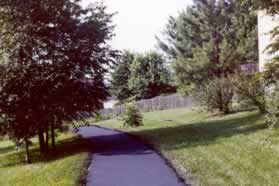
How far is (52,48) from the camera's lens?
881 inches

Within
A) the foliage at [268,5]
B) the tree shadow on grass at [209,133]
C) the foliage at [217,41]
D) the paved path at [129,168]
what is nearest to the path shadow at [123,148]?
the paved path at [129,168]

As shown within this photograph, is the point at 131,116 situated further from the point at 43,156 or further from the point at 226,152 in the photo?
the point at 226,152

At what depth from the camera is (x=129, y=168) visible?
47.5ft

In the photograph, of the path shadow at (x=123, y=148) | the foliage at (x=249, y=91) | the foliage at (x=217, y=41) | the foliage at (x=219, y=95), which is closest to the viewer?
the path shadow at (x=123, y=148)

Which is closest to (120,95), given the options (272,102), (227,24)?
(227,24)

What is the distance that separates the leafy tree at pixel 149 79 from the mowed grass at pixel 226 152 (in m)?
43.7

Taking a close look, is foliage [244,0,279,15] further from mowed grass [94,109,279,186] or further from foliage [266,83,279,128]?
mowed grass [94,109,279,186]

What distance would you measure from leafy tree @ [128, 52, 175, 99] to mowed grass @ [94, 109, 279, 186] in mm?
43744

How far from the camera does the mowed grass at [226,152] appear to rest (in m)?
12.2

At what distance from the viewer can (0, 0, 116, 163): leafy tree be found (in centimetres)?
2152

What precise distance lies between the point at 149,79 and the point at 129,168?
54113 millimetres

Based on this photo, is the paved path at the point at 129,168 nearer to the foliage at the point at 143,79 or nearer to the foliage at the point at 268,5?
the foliage at the point at 268,5

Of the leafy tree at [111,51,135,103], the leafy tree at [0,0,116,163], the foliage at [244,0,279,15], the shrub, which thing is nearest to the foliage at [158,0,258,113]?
the shrub

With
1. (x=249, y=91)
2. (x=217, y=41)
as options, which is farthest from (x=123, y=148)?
(x=217, y=41)
